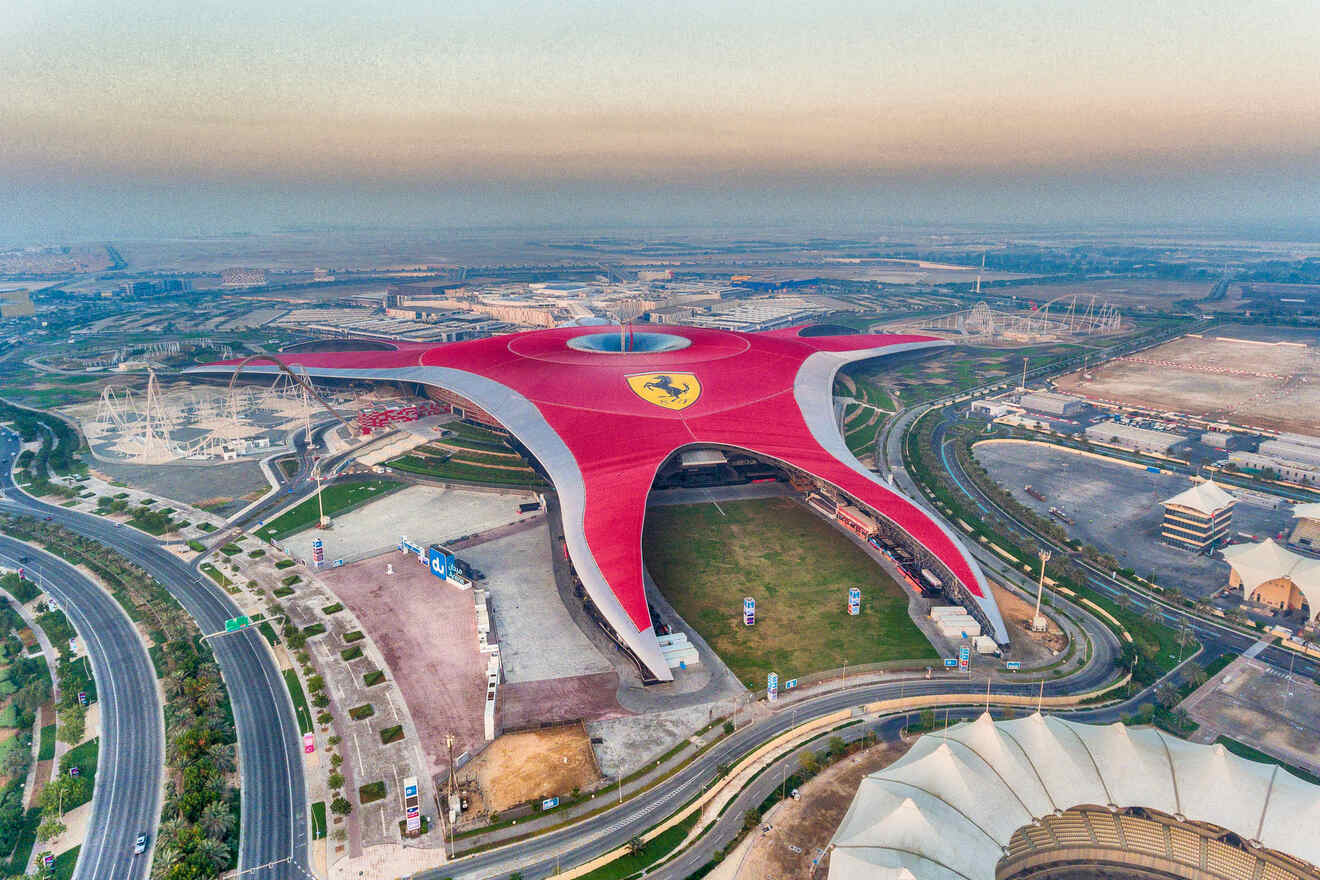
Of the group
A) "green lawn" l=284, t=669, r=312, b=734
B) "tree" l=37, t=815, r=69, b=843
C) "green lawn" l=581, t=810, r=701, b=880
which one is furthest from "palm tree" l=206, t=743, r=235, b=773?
"green lawn" l=581, t=810, r=701, b=880

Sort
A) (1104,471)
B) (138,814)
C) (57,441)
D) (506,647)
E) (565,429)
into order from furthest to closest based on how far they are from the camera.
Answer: (57,441) < (1104,471) < (565,429) < (506,647) < (138,814)

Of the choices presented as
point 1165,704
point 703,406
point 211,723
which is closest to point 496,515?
point 703,406

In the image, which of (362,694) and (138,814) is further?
(362,694)

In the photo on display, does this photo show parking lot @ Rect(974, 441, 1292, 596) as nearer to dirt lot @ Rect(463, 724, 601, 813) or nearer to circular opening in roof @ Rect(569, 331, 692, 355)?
circular opening in roof @ Rect(569, 331, 692, 355)

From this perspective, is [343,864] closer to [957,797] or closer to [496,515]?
[957,797]

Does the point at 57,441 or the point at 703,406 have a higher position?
the point at 703,406

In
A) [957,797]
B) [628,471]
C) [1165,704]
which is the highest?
[628,471]

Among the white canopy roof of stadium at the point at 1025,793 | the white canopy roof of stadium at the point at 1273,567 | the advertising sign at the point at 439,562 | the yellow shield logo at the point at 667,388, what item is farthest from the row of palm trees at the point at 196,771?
the white canopy roof of stadium at the point at 1273,567

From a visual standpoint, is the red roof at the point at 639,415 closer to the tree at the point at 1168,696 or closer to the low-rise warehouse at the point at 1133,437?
the tree at the point at 1168,696
